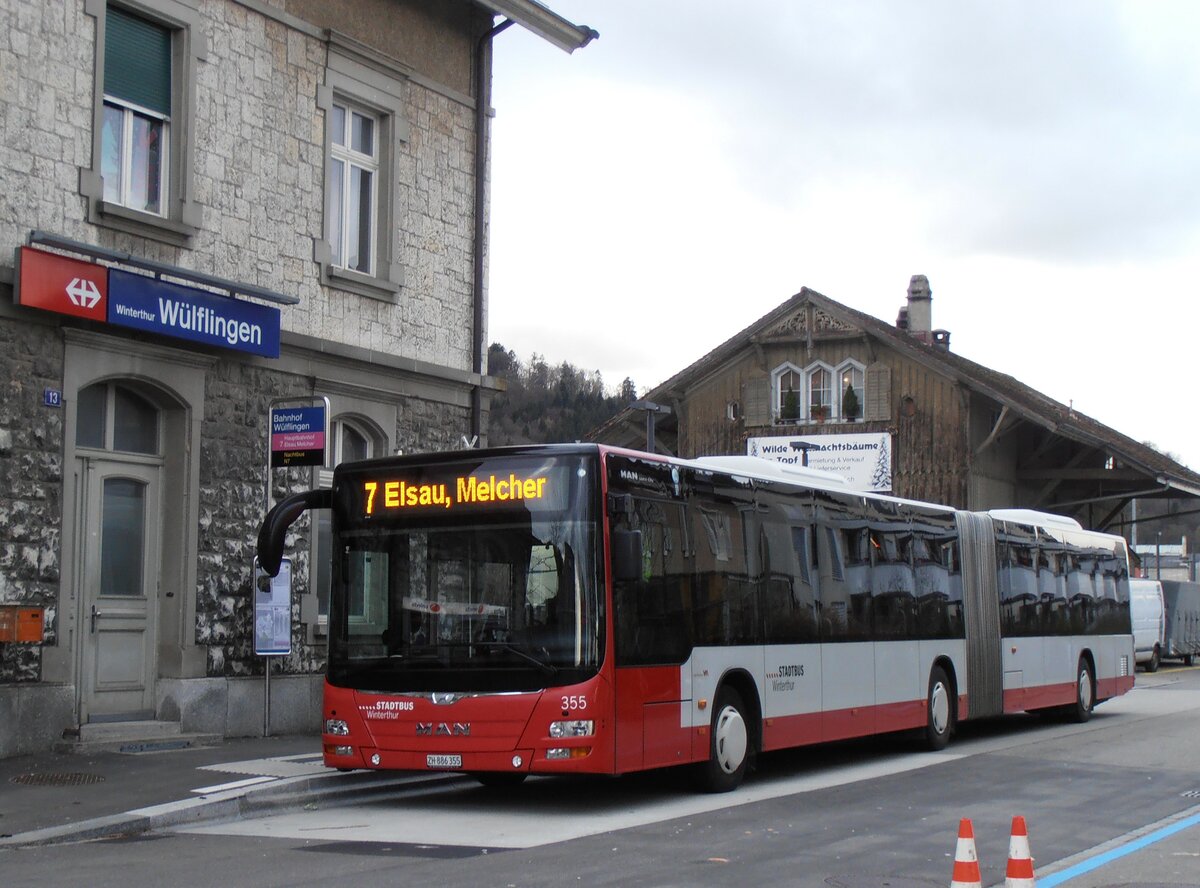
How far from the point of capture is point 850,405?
1668 inches

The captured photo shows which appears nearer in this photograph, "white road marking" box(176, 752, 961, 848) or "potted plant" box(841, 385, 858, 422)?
"white road marking" box(176, 752, 961, 848)

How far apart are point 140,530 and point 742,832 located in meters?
7.85

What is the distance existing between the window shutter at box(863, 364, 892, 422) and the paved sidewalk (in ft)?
95.0

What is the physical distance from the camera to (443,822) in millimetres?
11438

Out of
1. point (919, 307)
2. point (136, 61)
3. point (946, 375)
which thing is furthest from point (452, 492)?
point (919, 307)

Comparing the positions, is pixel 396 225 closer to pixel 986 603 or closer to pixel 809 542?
pixel 809 542

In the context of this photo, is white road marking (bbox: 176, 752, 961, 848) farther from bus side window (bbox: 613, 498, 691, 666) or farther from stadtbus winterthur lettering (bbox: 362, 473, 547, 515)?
stadtbus winterthur lettering (bbox: 362, 473, 547, 515)

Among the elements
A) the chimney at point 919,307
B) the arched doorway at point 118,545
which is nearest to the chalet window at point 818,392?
the chimney at point 919,307

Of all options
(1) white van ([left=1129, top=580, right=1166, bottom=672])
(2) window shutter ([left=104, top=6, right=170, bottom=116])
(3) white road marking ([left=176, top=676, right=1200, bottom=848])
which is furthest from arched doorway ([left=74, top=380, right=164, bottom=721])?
(1) white van ([left=1129, top=580, right=1166, bottom=672])

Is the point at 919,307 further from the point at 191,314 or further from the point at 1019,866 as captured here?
the point at 1019,866

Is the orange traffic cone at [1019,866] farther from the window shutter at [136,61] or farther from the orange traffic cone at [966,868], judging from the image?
the window shutter at [136,61]

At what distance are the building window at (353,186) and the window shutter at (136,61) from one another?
8.31ft

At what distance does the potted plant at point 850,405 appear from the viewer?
4228cm

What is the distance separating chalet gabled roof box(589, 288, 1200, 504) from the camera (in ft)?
127
